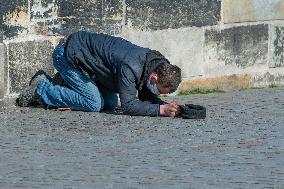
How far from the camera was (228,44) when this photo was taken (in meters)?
9.64

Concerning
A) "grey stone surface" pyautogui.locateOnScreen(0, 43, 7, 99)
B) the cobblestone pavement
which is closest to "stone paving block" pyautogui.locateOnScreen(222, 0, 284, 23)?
the cobblestone pavement

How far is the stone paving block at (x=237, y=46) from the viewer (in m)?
9.55

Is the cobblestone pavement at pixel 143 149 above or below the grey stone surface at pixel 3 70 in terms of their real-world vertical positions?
below

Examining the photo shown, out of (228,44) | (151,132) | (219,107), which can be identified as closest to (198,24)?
(228,44)

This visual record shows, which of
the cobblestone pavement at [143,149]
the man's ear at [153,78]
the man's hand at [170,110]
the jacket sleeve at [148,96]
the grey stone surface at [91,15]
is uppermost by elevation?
the grey stone surface at [91,15]

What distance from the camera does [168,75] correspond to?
300 inches

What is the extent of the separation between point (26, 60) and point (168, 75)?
1.39 meters

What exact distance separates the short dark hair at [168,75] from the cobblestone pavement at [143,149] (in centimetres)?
32

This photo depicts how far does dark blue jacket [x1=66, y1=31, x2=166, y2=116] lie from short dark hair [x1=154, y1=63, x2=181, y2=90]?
68 mm

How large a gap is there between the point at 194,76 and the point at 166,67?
189 centimetres

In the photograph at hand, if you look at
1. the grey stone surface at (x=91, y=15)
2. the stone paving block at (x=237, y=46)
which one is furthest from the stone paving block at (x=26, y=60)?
the stone paving block at (x=237, y=46)

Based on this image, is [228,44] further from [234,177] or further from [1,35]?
[234,177]

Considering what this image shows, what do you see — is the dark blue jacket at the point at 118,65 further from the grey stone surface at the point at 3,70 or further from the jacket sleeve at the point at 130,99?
the grey stone surface at the point at 3,70

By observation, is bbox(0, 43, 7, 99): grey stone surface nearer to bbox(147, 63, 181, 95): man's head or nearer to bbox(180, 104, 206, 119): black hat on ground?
bbox(147, 63, 181, 95): man's head
